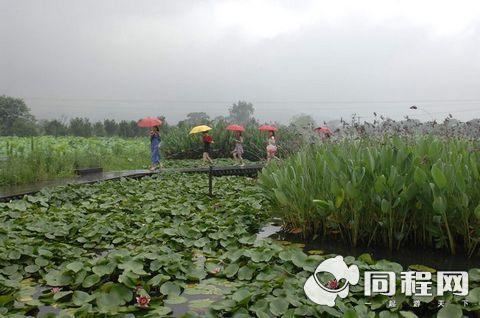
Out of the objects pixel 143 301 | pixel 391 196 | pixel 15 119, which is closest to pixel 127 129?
pixel 15 119

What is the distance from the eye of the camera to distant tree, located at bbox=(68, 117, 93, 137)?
34.9 meters

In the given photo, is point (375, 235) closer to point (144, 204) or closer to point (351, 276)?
point (351, 276)

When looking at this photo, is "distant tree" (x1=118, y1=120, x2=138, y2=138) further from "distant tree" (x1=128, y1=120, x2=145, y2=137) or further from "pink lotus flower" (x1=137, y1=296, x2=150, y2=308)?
"pink lotus flower" (x1=137, y1=296, x2=150, y2=308)

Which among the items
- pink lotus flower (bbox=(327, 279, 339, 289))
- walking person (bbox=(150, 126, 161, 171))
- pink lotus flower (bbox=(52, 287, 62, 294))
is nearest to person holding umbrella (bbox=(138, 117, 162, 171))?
walking person (bbox=(150, 126, 161, 171))

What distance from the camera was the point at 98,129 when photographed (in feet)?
117

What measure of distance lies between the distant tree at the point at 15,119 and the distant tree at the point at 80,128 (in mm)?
3345

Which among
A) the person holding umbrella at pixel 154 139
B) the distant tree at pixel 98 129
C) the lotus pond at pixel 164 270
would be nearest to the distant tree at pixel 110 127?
the distant tree at pixel 98 129

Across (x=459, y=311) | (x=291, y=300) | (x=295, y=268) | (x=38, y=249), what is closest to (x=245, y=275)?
(x=295, y=268)

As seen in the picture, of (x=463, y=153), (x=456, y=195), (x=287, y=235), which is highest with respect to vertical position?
(x=463, y=153)

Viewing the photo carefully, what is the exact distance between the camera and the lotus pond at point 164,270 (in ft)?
9.35

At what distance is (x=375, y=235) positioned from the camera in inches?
185

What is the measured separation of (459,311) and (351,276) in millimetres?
804

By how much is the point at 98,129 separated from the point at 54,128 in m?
3.24

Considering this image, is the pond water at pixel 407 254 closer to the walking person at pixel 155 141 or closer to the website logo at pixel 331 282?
the website logo at pixel 331 282
